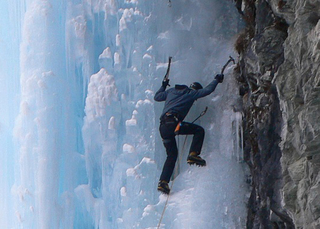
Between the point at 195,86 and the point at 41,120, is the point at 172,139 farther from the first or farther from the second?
the point at 41,120

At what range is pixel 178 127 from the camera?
17.7 ft

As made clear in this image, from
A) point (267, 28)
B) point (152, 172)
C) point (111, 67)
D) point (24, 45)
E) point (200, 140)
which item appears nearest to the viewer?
point (267, 28)

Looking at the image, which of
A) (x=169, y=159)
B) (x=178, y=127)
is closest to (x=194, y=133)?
(x=178, y=127)

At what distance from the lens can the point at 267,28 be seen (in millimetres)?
4793

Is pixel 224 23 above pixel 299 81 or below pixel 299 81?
above

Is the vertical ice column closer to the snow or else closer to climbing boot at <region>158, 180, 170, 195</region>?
the snow

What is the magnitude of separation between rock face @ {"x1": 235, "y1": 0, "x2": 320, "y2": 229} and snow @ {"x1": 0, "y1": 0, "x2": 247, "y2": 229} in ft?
1.49

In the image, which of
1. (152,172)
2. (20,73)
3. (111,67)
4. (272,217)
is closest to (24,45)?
(20,73)

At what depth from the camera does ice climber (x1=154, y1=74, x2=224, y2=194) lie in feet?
17.8

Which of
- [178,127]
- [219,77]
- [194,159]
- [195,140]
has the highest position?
[219,77]

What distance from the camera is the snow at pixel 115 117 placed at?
5629 millimetres

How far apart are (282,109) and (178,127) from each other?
150cm

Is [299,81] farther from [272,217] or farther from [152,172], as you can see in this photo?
[152,172]

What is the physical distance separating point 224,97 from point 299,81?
1.94 meters
